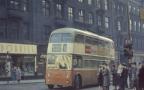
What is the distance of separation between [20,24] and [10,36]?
2.10m

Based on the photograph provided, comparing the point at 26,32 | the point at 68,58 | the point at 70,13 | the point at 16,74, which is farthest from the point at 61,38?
the point at 70,13

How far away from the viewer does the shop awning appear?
44.8 meters

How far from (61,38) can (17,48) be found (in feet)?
60.2

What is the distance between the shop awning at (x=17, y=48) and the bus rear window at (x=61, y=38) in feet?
53.9

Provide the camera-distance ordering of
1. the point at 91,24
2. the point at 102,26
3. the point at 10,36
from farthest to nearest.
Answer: the point at 102,26 < the point at 91,24 < the point at 10,36

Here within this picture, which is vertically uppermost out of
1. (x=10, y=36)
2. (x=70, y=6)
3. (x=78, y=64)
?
(x=70, y=6)

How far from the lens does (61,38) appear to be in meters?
28.8

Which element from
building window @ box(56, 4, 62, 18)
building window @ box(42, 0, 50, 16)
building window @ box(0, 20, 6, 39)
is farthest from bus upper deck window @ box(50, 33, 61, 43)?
building window @ box(56, 4, 62, 18)

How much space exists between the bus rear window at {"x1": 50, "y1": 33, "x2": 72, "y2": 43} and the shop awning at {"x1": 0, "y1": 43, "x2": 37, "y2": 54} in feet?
53.9

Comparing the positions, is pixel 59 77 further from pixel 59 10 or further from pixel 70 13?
pixel 70 13

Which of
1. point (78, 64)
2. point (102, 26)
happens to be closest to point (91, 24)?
point (102, 26)

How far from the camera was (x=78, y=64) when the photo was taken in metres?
29.4

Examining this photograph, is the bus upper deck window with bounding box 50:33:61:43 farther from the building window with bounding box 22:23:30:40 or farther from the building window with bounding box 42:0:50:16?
the building window with bounding box 42:0:50:16

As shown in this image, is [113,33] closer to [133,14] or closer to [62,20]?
[133,14]
